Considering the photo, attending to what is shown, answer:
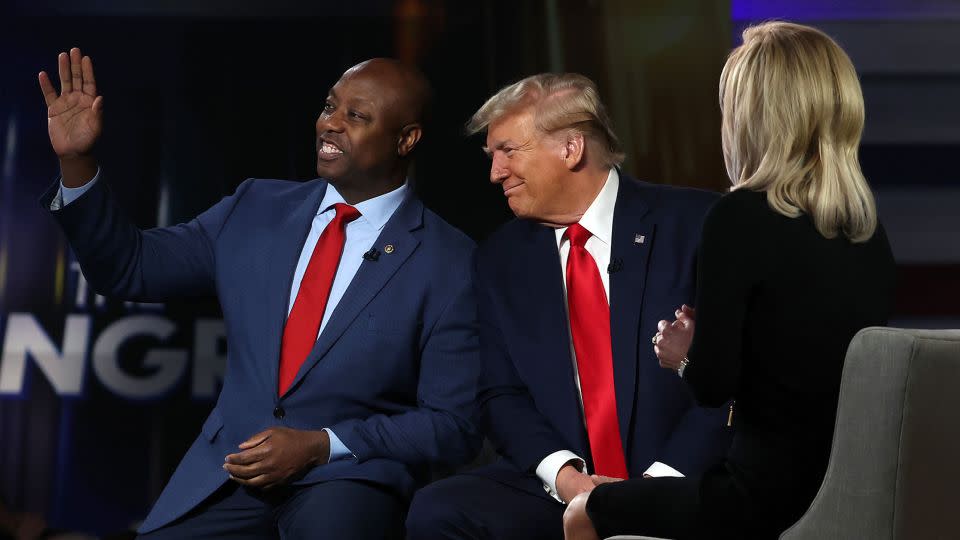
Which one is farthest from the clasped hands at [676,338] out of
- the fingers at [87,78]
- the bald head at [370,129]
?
the fingers at [87,78]

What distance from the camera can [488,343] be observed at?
2457 mm

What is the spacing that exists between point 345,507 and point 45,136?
1.85m

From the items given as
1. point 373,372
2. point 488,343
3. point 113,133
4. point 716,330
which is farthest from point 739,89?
point 113,133

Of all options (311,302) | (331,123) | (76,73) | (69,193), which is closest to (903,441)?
(311,302)

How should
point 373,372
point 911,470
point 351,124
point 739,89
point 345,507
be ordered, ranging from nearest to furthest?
point 911,470 < point 739,89 < point 345,507 < point 373,372 < point 351,124

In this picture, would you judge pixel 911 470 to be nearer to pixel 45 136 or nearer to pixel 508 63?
pixel 508 63

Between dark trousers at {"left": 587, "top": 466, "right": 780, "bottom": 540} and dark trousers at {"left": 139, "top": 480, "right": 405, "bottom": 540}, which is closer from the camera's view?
dark trousers at {"left": 587, "top": 466, "right": 780, "bottom": 540}

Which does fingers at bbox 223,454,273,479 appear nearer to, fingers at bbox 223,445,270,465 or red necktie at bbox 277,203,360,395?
fingers at bbox 223,445,270,465

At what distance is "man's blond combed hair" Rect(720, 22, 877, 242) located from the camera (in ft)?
5.79

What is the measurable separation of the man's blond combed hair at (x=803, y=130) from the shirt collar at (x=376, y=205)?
1.00m

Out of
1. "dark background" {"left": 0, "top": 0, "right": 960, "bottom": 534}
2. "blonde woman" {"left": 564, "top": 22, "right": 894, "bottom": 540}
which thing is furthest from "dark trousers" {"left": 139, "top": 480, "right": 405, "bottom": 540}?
"dark background" {"left": 0, "top": 0, "right": 960, "bottom": 534}

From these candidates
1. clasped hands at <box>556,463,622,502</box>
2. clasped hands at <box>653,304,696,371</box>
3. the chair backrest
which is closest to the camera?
the chair backrest

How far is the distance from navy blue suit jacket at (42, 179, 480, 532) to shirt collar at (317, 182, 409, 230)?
4 cm

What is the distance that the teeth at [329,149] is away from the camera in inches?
105
